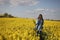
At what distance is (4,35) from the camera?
6.98 metres

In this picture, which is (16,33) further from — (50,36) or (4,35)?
(50,36)

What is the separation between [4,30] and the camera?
24.5 feet

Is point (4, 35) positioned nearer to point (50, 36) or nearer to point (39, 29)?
point (39, 29)

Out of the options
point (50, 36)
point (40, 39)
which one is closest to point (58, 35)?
point (50, 36)

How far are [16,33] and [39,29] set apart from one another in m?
0.92

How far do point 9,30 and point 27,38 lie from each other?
0.84 m

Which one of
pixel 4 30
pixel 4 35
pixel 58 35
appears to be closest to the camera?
pixel 4 35

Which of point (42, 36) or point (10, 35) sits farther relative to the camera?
point (42, 36)

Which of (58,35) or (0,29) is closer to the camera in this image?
(0,29)

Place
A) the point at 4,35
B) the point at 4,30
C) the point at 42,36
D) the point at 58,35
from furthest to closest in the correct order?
the point at 58,35
the point at 42,36
the point at 4,30
the point at 4,35

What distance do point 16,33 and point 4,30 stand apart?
451mm

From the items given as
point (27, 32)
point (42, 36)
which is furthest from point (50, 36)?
point (27, 32)

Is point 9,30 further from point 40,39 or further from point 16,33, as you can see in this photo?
point 40,39

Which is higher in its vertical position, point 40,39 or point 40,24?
point 40,24
